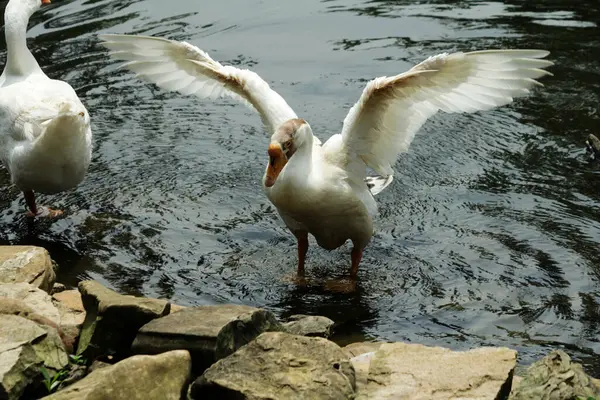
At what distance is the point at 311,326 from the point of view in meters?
5.40

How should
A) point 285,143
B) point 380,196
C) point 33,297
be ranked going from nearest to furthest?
1. point 33,297
2. point 285,143
3. point 380,196

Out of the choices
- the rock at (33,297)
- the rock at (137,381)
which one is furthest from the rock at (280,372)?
the rock at (33,297)

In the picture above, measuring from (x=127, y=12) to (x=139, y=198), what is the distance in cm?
577

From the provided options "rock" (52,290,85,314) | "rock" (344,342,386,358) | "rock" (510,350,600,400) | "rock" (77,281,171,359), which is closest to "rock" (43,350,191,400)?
"rock" (77,281,171,359)

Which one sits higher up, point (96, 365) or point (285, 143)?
point (285, 143)

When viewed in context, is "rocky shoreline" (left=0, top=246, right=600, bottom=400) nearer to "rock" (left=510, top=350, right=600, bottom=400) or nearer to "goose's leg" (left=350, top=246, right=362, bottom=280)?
"rock" (left=510, top=350, right=600, bottom=400)

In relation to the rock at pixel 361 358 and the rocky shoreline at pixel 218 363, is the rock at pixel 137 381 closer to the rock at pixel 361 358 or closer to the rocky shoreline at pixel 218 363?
the rocky shoreline at pixel 218 363

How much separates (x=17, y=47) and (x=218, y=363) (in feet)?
15.2

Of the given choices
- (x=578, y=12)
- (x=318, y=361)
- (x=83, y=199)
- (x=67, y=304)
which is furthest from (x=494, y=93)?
(x=578, y=12)

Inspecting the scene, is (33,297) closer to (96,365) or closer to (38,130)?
(96,365)

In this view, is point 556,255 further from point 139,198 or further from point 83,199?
point 83,199

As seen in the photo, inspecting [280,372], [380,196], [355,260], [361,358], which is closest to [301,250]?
[355,260]

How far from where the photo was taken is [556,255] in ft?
22.3

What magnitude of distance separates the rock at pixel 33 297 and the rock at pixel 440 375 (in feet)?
5.86
